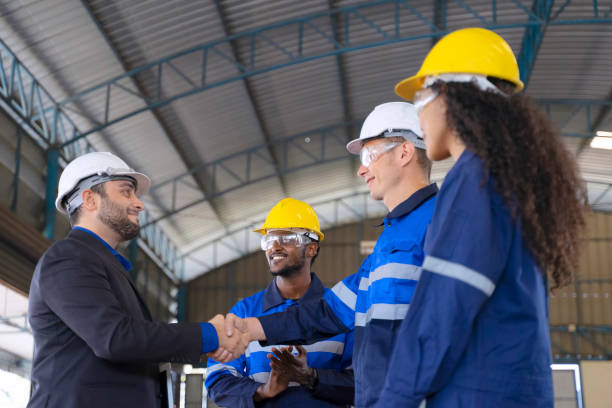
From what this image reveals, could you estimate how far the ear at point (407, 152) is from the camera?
462 cm

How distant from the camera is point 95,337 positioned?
14.3 ft

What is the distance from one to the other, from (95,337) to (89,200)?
1311 mm

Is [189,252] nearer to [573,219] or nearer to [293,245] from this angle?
[293,245]

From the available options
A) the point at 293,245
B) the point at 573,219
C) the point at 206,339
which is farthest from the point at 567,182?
the point at 293,245

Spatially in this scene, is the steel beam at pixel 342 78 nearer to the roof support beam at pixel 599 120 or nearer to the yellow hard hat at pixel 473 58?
the roof support beam at pixel 599 120

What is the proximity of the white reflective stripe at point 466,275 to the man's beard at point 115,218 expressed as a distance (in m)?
3.02

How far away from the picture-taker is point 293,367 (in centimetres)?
560

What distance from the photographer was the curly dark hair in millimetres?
3002

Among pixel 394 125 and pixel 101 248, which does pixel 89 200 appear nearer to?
pixel 101 248

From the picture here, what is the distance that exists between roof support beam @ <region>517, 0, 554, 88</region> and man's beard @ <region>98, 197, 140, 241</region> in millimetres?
15944

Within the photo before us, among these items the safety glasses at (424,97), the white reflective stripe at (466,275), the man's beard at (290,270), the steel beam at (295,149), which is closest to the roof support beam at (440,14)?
the steel beam at (295,149)

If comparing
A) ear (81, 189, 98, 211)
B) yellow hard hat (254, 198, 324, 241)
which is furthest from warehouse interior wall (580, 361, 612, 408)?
ear (81, 189, 98, 211)

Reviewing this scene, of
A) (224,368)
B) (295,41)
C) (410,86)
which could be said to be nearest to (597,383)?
(224,368)

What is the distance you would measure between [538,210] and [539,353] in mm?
583
